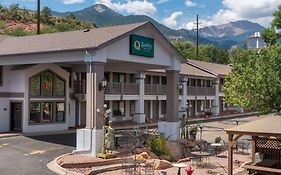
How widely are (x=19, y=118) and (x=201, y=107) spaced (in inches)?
1274

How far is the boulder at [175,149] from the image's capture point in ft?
69.3

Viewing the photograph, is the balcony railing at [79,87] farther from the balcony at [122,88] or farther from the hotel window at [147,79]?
the hotel window at [147,79]

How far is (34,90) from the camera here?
90.7 feet

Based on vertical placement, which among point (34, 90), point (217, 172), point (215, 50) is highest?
point (215, 50)

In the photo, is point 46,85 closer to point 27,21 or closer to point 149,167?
point 149,167

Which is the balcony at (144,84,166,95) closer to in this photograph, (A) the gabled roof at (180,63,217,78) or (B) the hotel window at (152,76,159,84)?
(B) the hotel window at (152,76,159,84)

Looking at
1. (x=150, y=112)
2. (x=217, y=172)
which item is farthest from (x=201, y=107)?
(x=217, y=172)

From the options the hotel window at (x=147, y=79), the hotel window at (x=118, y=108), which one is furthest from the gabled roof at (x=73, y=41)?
the hotel window at (x=147, y=79)

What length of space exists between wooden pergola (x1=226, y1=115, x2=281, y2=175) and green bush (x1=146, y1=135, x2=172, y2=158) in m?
4.73

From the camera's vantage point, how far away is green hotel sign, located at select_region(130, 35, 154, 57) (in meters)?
22.4

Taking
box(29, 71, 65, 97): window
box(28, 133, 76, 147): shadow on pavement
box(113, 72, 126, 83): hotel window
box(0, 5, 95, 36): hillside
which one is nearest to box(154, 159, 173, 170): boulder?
box(28, 133, 76, 147): shadow on pavement

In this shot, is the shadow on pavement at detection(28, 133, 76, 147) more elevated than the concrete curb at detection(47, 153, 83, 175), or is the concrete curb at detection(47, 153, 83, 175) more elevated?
the shadow on pavement at detection(28, 133, 76, 147)

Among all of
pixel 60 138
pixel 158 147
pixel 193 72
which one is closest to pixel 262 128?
pixel 158 147

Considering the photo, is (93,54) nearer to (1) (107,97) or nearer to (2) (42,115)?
(2) (42,115)
